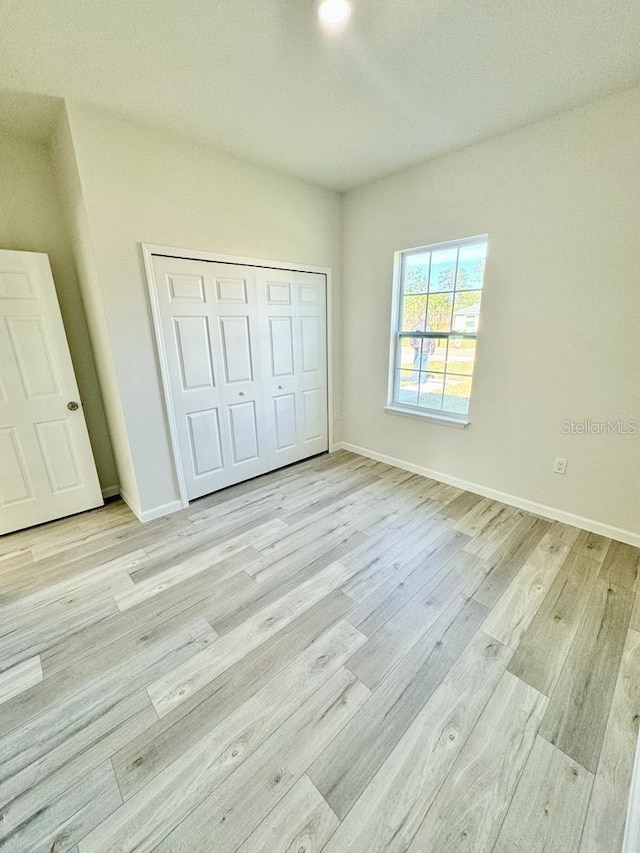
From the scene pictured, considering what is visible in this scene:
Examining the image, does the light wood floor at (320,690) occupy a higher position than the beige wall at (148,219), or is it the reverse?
the beige wall at (148,219)

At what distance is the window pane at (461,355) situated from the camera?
275 cm

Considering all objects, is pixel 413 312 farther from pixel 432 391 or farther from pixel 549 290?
pixel 549 290

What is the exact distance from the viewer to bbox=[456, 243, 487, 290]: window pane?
2.59m

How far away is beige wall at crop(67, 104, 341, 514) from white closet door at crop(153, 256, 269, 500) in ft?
0.47

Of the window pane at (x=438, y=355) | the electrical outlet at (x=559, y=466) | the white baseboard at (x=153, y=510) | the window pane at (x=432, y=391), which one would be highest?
the window pane at (x=438, y=355)

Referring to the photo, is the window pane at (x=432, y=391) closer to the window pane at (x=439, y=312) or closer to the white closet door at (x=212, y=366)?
the window pane at (x=439, y=312)

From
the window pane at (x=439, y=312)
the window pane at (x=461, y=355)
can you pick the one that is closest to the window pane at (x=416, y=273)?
the window pane at (x=439, y=312)

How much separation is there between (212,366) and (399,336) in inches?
70.9

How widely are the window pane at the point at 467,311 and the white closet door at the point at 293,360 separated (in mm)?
1347

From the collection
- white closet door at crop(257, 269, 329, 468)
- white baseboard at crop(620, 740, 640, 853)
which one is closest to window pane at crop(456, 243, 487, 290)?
white closet door at crop(257, 269, 329, 468)

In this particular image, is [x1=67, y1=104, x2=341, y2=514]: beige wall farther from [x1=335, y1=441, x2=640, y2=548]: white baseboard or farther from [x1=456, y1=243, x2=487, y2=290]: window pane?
[x1=335, y1=441, x2=640, y2=548]: white baseboard

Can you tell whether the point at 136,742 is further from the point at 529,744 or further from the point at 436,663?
the point at 529,744

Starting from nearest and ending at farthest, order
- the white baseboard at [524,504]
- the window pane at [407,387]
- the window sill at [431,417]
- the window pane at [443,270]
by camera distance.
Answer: the white baseboard at [524,504] < the window pane at [443,270] < the window sill at [431,417] < the window pane at [407,387]

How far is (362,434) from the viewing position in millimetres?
3791
